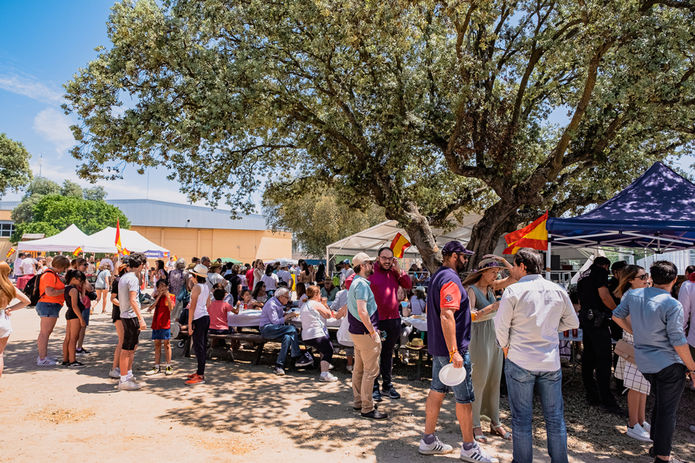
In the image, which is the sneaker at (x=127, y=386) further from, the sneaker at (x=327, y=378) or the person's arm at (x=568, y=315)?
the person's arm at (x=568, y=315)

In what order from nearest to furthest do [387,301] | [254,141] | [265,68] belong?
1. [387,301]
2. [265,68]
3. [254,141]

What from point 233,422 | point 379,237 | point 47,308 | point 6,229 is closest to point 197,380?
point 233,422

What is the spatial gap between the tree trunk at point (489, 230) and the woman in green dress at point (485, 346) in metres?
5.61

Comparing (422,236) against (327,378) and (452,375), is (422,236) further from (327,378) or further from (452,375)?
(452,375)

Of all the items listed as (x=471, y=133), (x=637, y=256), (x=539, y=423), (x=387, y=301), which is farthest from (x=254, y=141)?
(x=637, y=256)

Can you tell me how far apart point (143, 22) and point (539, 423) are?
9050 mm

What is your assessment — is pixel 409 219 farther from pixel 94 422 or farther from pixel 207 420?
pixel 94 422

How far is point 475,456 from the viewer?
13.0ft

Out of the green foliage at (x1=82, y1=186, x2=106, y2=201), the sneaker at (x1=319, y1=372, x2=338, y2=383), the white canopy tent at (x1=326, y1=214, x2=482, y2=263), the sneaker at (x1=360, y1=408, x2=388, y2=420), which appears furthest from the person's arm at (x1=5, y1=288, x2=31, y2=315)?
the green foliage at (x1=82, y1=186, x2=106, y2=201)

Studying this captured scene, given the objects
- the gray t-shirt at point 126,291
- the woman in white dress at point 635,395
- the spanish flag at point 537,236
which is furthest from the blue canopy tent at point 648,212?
the gray t-shirt at point 126,291

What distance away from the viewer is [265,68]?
8.45 meters

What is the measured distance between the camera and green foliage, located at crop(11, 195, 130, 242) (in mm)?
42919

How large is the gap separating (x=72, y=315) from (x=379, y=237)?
12710 millimetres

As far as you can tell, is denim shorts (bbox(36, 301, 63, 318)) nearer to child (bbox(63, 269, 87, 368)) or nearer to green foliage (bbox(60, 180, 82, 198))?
child (bbox(63, 269, 87, 368))
